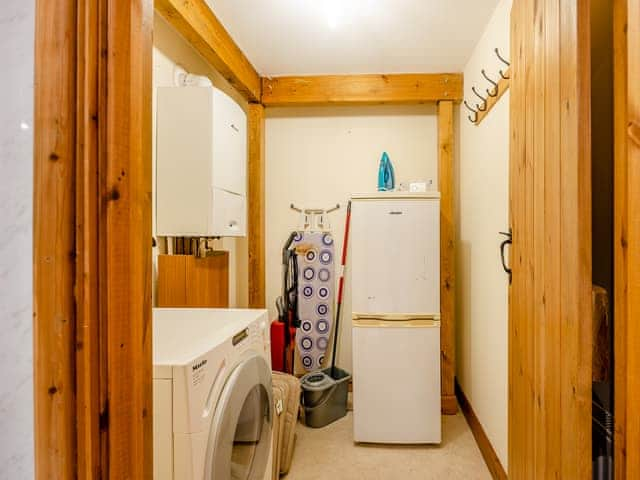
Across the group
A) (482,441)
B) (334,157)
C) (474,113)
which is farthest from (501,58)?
(482,441)

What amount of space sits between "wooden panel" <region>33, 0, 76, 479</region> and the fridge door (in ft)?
5.98

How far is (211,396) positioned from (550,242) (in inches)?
38.1

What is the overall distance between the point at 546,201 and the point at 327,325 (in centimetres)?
223

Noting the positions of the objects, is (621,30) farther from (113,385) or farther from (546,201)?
(113,385)

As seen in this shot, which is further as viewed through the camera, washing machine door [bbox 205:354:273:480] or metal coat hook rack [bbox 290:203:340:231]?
metal coat hook rack [bbox 290:203:340:231]

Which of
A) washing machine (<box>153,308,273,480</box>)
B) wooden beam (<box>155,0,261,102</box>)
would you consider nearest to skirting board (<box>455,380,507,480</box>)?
washing machine (<box>153,308,273,480</box>)

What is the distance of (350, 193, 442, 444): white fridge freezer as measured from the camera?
7.21 ft

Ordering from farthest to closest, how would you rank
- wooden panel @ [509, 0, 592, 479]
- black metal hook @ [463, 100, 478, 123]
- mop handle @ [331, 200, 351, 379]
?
mop handle @ [331, 200, 351, 379] < black metal hook @ [463, 100, 478, 123] < wooden panel @ [509, 0, 592, 479]

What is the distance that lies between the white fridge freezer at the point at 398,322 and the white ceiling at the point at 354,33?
98cm

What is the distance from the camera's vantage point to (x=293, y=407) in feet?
6.64

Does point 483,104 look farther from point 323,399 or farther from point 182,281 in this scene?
point 323,399

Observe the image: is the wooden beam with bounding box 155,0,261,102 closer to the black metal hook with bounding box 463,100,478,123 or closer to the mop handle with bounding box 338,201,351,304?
the mop handle with bounding box 338,201,351,304

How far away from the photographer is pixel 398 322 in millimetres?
2223

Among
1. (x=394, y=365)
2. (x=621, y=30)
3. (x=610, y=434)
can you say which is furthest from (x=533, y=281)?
(x=394, y=365)
